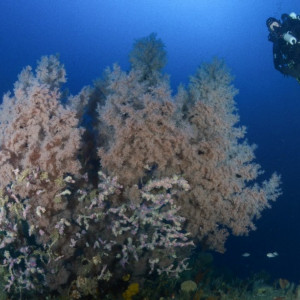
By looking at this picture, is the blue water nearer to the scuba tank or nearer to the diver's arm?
the diver's arm

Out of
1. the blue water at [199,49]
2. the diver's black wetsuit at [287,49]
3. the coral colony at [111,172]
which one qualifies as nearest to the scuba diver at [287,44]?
the diver's black wetsuit at [287,49]

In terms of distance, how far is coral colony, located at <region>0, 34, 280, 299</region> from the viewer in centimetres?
458

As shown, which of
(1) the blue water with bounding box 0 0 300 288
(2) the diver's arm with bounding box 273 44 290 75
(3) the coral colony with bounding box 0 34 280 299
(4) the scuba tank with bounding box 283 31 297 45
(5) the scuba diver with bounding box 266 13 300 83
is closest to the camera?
(3) the coral colony with bounding box 0 34 280 299

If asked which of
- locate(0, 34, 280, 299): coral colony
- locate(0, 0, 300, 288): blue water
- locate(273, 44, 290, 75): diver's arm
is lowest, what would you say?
locate(0, 34, 280, 299): coral colony

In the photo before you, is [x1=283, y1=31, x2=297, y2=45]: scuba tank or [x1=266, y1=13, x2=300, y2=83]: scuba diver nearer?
[x1=283, y1=31, x2=297, y2=45]: scuba tank

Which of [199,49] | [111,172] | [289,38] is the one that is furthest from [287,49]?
[199,49]

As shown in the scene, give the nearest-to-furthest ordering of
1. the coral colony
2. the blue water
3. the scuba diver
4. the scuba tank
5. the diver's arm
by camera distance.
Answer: the coral colony, the scuba tank, the scuba diver, the diver's arm, the blue water

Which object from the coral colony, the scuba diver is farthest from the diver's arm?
the coral colony

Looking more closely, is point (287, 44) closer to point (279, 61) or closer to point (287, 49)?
point (287, 49)

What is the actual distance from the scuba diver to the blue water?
1602 cm

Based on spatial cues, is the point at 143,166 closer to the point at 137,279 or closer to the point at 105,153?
the point at 105,153

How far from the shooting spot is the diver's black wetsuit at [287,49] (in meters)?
8.23

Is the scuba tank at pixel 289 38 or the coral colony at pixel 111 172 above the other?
the scuba tank at pixel 289 38

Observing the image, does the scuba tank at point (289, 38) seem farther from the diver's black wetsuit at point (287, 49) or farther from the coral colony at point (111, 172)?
the coral colony at point (111, 172)
